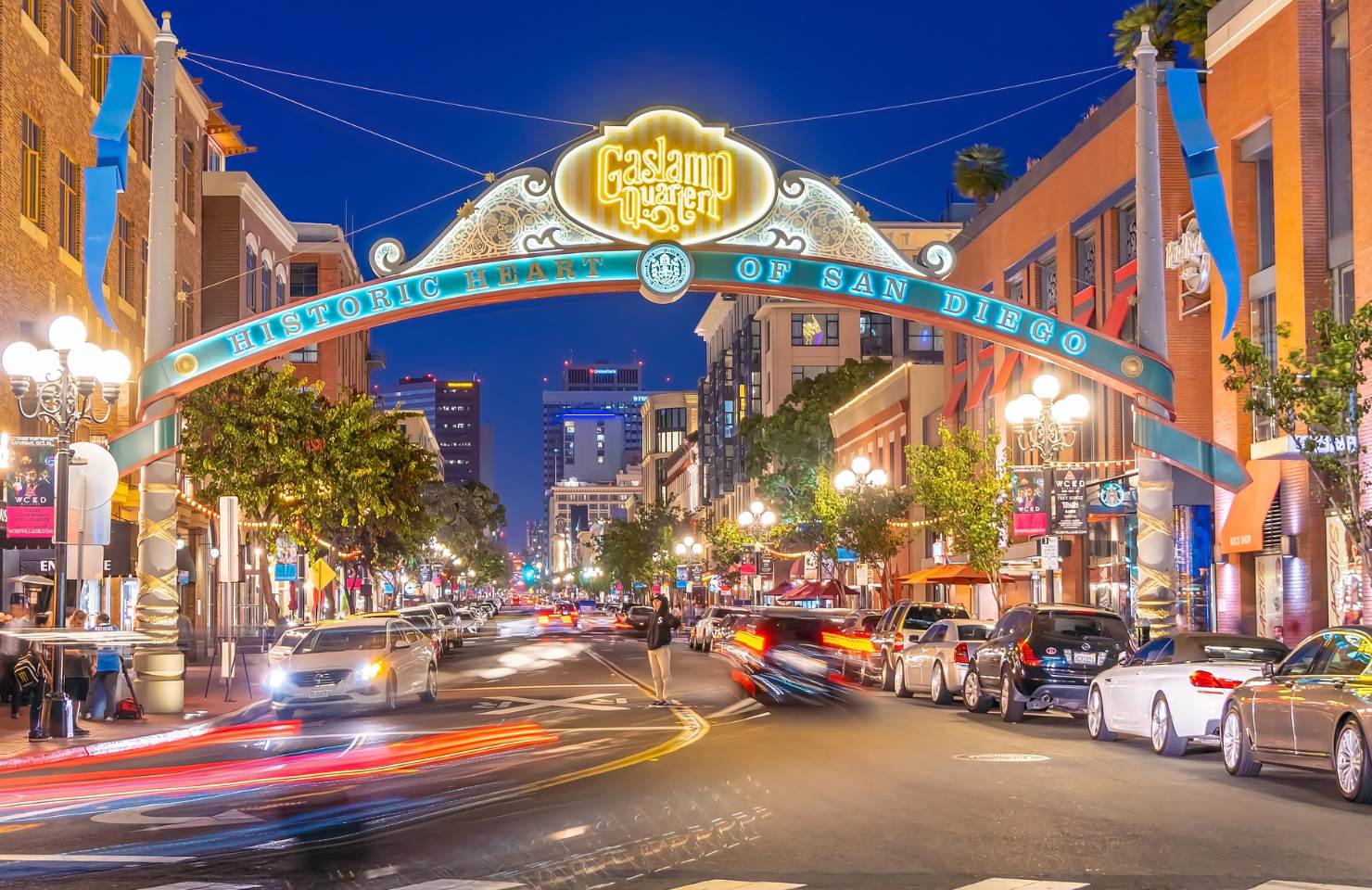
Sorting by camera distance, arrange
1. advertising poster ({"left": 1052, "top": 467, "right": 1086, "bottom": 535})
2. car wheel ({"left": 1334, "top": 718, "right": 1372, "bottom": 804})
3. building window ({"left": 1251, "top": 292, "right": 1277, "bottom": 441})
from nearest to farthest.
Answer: car wheel ({"left": 1334, "top": 718, "right": 1372, "bottom": 804}) → advertising poster ({"left": 1052, "top": 467, "right": 1086, "bottom": 535}) → building window ({"left": 1251, "top": 292, "right": 1277, "bottom": 441})

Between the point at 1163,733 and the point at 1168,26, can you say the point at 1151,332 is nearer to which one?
the point at 1163,733

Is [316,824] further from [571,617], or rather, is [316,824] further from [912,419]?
[571,617]

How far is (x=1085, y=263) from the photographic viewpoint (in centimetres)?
4728

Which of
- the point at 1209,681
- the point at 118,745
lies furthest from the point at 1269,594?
the point at 118,745

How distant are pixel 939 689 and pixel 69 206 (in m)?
22.1

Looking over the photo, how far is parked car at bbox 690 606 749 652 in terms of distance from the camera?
53856mm

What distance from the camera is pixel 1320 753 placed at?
1486 cm

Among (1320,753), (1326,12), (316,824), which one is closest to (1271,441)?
(1326,12)

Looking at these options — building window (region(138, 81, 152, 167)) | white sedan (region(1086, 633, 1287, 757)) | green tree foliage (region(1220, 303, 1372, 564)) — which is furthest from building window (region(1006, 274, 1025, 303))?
white sedan (region(1086, 633, 1287, 757))

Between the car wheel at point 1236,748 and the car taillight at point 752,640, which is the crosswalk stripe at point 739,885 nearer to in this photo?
the car wheel at point 1236,748

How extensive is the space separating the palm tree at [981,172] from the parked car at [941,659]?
4194 cm

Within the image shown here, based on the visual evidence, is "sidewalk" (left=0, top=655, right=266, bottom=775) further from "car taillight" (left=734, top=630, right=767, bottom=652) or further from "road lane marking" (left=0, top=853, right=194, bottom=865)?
"car taillight" (left=734, top=630, right=767, bottom=652)

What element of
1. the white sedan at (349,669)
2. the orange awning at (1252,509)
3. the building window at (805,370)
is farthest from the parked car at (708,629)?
the building window at (805,370)

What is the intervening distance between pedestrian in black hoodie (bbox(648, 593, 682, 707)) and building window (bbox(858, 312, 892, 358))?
8162 centimetres
